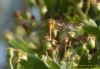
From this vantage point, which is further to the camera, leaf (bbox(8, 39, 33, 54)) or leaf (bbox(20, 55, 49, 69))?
leaf (bbox(8, 39, 33, 54))

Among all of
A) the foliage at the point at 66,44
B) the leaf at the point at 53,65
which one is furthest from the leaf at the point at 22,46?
the leaf at the point at 53,65

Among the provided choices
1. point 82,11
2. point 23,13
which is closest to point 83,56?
point 82,11

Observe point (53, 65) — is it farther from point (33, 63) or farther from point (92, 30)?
point (92, 30)

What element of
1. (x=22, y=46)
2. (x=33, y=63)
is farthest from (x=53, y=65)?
(x=22, y=46)

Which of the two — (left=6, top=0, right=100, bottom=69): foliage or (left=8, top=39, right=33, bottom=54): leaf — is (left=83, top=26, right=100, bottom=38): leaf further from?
(left=8, top=39, right=33, bottom=54): leaf

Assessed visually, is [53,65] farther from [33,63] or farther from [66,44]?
[66,44]

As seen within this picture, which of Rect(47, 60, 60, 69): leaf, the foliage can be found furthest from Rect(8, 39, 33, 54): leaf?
Rect(47, 60, 60, 69): leaf

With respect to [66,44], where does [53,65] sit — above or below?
below

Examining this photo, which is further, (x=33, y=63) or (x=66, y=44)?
(x=66, y=44)

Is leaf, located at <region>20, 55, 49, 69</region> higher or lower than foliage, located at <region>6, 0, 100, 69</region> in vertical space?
lower
